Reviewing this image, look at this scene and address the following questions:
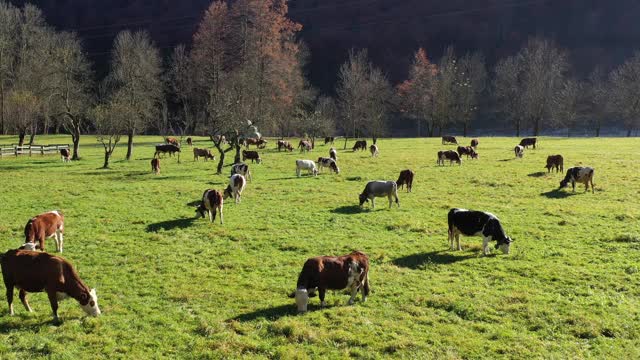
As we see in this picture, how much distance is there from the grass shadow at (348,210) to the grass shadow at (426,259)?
6001 mm

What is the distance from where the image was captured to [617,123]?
9156cm

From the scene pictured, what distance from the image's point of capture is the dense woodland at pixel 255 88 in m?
52.8

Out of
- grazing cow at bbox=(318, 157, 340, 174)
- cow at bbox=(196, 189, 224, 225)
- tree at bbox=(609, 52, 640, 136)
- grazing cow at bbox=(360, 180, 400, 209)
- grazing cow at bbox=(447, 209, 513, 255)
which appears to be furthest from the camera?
tree at bbox=(609, 52, 640, 136)

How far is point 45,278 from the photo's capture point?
9648 millimetres

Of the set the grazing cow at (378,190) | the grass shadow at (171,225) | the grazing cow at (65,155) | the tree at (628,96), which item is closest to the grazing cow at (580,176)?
the grazing cow at (378,190)

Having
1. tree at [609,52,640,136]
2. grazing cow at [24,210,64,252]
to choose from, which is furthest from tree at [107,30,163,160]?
tree at [609,52,640,136]

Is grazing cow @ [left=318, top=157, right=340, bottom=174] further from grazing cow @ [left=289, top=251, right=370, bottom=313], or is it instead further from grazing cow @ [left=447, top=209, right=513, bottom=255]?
grazing cow @ [left=289, top=251, right=370, bottom=313]

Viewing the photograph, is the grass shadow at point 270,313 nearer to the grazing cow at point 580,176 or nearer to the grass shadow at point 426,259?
the grass shadow at point 426,259

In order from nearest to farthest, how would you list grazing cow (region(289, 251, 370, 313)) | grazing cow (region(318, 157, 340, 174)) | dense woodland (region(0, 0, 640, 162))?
grazing cow (region(289, 251, 370, 313)), grazing cow (region(318, 157, 340, 174)), dense woodland (region(0, 0, 640, 162))

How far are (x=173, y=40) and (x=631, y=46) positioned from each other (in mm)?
117218

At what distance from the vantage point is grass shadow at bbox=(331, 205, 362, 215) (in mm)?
20344

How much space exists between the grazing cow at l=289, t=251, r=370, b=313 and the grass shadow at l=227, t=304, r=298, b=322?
0.26m

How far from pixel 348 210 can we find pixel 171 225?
7.33 m

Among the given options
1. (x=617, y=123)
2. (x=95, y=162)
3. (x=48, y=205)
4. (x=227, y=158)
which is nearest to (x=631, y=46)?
(x=617, y=123)
